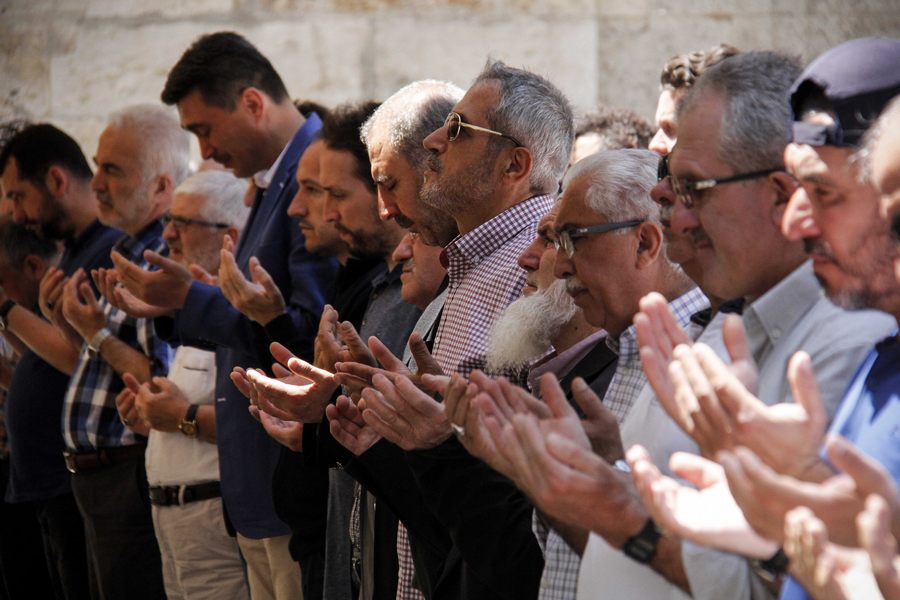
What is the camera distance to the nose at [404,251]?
4.16 m

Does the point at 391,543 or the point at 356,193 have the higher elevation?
the point at 356,193

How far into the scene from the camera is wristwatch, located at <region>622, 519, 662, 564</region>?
7.06 feet

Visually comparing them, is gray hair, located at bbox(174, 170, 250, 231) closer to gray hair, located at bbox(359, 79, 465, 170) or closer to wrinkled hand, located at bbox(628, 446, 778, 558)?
gray hair, located at bbox(359, 79, 465, 170)

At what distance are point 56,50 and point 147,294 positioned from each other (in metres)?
3.94

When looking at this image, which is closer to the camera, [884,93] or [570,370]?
[884,93]

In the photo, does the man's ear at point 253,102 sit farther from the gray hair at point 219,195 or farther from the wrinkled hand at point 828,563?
the wrinkled hand at point 828,563

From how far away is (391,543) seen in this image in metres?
3.77

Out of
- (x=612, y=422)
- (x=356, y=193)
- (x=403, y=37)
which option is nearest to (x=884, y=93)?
(x=612, y=422)

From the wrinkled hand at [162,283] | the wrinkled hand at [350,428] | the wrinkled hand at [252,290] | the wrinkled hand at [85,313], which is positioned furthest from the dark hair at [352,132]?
the wrinkled hand at [85,313]

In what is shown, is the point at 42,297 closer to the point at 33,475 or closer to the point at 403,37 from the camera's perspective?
the point at 33,475

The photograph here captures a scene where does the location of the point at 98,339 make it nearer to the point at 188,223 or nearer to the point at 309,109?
the point at 188,223

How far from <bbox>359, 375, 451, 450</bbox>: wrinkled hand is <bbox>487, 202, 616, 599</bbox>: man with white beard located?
0.29 meters

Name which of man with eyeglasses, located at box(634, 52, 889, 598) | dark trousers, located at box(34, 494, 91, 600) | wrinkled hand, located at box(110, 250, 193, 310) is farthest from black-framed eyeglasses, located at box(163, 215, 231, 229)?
man with eyeglasses, located at box(634, 52, 889, 598)

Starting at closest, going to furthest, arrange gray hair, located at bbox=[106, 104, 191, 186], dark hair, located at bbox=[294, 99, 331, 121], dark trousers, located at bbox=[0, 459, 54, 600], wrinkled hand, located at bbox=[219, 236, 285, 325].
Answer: wrinkled hand, located at bbox=[219, 236, 285, 325]
dark hair, located at bbox=[294, 99, 331, 121]
gray hair, located at bbox=[106, 104, 191, 186]
dark trousers, located at bbox=[0, 459, 54, 600]
